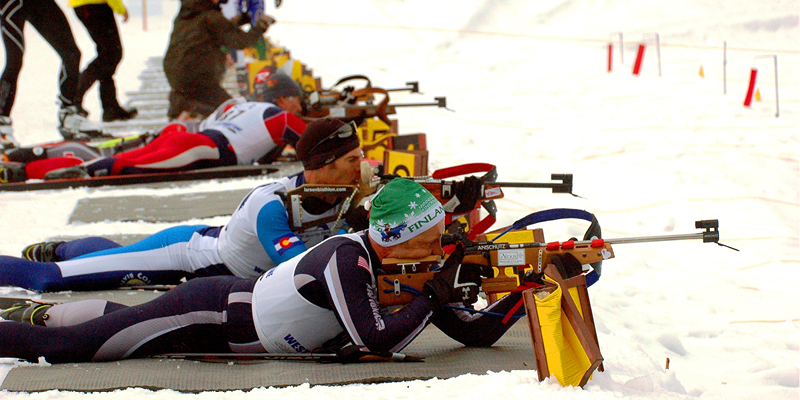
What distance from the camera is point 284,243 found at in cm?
305

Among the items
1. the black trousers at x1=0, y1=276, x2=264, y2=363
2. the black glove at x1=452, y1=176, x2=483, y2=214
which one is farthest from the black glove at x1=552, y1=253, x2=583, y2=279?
the black trousers at x1=0, y1=276, x2=264, y2=363

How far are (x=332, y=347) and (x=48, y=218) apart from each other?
324 centimetres

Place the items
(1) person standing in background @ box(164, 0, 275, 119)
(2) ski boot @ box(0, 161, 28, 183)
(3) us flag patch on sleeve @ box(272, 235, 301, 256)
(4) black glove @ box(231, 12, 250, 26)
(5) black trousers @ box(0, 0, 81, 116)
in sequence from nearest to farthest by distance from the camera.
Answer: (3) us flag patch on sleeve @ box(272, 235, 301, 256) → (2) ski boot @ box(0, 161, 28, 183) → (5) black trousers @ box(0, 0, 81, 116) → (1) person standing in background @ box(164, 0, 275, 119) → (4) black glove @ box(231, 12, 250, 26)

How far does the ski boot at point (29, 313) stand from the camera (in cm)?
258

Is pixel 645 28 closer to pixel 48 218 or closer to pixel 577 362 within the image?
pixel 48 218

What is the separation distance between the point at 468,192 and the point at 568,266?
0.98 m

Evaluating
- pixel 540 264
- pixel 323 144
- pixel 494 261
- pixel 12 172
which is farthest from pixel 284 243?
pixel 12 172

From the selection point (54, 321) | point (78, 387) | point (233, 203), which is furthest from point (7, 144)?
point (78, 387)

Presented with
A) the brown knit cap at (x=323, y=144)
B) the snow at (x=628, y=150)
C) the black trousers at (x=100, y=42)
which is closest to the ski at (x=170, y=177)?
the snow at (x=628, y=150)

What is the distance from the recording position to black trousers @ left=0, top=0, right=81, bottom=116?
21.4 ft

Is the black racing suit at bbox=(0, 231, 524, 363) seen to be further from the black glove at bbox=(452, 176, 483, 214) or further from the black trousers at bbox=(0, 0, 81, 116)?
the black trousers at bbox=(0, 0, 81, 116)

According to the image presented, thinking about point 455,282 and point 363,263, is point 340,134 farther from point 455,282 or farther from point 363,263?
point 455,282

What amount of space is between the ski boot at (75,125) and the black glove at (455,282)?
6.29 metres

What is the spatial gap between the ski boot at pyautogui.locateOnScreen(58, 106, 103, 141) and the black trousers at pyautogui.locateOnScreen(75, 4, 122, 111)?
0.50ft
